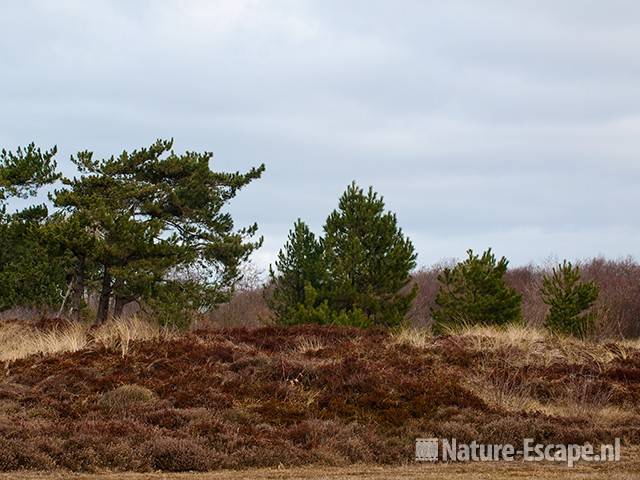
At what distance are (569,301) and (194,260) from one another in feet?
45.3

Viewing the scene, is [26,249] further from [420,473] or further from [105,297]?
[420,473]

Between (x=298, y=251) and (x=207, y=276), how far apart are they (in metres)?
5.17

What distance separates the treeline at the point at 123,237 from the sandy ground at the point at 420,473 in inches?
688

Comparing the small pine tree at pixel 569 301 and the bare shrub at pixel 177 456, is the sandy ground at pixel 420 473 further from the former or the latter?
the small pine tree at pixel 569 301

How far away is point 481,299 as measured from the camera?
27656 mm

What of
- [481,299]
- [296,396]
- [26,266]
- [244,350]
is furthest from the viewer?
[26,266]

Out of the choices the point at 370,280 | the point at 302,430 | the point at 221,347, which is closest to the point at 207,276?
the point at 370,280

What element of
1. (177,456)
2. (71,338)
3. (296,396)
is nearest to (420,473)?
(177,456)

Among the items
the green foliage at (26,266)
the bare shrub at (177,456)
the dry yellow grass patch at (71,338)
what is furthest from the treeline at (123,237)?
the bare shrub at (177,456)

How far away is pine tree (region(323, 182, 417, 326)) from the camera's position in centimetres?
2891

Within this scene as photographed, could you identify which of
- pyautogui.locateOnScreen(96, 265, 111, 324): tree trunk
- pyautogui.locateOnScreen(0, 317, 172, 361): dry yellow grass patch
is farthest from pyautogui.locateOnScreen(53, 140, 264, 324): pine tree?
pyautogui.locateOnScreen(0, 317, 172, 361): dry yellow grass patch

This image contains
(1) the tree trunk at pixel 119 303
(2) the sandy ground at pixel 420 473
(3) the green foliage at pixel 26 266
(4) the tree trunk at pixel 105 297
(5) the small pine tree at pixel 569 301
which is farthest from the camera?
(1) the tree trunk at pixel 119 303

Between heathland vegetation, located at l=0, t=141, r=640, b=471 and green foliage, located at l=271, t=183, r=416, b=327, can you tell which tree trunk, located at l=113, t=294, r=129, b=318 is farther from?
green foliage, located at l=271, t=183, r=416, b=327

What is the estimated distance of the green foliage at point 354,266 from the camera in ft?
94.8
